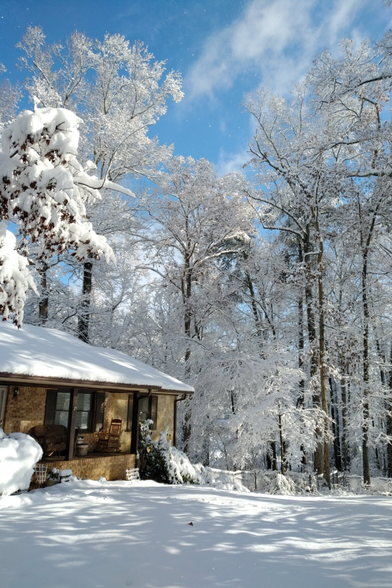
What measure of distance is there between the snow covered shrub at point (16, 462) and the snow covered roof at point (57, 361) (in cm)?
125

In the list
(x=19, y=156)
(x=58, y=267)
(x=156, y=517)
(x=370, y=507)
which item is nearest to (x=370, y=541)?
(x=370, y=507)

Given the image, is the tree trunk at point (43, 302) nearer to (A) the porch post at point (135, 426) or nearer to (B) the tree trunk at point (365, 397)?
(A) the porch post at point (135, 426)

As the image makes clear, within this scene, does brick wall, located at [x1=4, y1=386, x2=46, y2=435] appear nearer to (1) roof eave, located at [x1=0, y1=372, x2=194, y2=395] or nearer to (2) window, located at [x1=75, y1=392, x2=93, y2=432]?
(1) roof eave, located at [x1=0, y1=372, x2=194, y2=395]

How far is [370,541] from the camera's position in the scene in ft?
16.1

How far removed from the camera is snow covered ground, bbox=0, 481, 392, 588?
3.79m

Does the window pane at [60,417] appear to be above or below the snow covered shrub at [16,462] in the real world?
above

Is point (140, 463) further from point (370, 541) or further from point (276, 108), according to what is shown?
point (276, 108)

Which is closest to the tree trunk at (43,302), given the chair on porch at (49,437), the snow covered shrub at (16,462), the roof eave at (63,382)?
the roof eave at (63,382)

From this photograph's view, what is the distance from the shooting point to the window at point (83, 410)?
10914mm

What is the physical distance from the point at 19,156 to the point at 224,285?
1718 cm

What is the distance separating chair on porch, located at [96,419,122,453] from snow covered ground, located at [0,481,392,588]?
15.9 feet

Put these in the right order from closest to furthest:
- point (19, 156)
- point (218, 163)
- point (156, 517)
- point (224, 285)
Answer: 1. point (19, 156)
2. point (156, 517)
3. point (218, 163)
4. point (224, 285)

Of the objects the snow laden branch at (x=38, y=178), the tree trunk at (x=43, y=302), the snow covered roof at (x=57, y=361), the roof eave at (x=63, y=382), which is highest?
the tree trunk at (x=43, y=302)

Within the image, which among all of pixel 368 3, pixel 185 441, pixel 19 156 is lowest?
pixel 185 441
